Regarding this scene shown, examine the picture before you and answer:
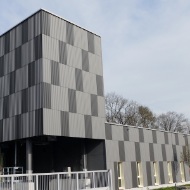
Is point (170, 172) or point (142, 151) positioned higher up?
point (142, 151)

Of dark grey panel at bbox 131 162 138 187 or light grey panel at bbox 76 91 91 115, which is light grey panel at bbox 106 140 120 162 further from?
light grey panel at bbox 76 91 91 115

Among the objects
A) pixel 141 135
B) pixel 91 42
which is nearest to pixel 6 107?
pixel 91 42

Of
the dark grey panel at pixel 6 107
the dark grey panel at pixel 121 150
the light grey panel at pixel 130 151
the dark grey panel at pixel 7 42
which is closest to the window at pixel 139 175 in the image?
the light grey panel at pixel 130 151

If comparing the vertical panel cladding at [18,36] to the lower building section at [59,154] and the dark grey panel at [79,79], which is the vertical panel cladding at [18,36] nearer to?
the dark grey panel at [79,79]

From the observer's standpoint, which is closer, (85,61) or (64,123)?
(64,123)

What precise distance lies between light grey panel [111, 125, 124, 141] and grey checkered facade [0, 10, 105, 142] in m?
1.23

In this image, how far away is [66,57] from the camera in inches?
944

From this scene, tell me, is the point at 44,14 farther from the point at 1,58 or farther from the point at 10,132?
the point at 10,132

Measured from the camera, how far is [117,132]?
84.8 feet

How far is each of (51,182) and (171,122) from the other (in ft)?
205

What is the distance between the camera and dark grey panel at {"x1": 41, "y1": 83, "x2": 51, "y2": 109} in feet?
69.5

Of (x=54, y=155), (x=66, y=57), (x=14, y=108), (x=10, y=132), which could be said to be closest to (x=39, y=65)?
(x=66, y=57)

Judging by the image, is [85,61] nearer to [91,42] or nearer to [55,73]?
[91,42]

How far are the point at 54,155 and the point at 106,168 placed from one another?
19.3 feet
